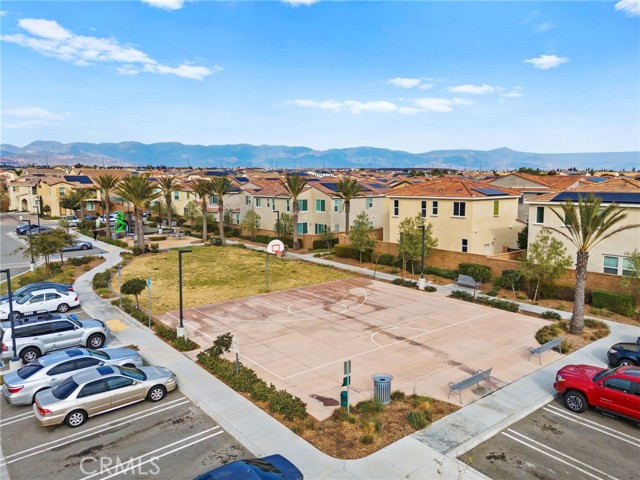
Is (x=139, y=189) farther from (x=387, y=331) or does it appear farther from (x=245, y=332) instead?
(x=387, y=331)

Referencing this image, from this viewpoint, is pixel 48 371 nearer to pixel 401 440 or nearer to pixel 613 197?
pixel 401 440

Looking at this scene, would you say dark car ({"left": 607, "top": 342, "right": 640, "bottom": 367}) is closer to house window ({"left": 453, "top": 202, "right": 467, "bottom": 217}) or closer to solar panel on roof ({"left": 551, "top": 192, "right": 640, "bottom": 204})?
solar panel on roof ({"left": 551, "top": 192, "right": 640, "bottom": 204})

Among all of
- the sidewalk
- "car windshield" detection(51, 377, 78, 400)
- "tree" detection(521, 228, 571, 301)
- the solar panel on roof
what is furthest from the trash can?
the solar panel on roof

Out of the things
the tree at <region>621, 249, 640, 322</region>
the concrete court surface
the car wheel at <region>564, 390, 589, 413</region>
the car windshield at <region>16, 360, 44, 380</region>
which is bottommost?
the concrete court surface

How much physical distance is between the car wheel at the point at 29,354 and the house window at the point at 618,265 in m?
33.1

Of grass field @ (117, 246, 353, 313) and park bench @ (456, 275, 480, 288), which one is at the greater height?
park bench @ (456, 275, 480, 288)

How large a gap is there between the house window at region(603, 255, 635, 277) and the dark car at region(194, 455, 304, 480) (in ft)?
87.7

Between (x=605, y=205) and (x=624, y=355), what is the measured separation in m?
13.7

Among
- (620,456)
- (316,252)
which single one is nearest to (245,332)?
(620,456)

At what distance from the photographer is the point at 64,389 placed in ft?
49.6

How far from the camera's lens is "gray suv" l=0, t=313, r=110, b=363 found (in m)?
20.3

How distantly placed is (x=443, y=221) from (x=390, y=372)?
79.2 ft

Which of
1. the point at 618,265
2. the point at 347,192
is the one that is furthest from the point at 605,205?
the point at 347,192

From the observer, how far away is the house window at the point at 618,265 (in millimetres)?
29109
